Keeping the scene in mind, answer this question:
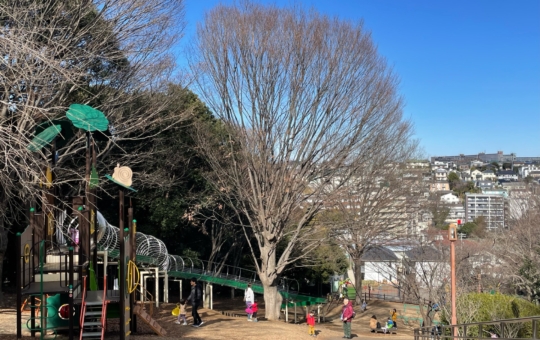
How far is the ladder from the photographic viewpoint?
9625 millimetres

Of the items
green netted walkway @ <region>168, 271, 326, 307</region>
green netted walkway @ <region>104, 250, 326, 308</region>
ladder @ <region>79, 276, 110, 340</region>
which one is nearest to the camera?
ladder @ <region>79, 276, 110, 340</region>

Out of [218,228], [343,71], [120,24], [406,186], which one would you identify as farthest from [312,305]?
[120,24]

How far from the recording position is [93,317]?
10453 millimetres

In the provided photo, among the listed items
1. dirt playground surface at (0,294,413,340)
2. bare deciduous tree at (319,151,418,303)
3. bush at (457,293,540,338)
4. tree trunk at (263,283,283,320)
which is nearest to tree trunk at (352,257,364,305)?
bare deciduous tree at (319,151,418,303)

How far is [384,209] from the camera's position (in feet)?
95.6

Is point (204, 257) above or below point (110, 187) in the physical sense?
below

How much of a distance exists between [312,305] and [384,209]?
21.0 feet

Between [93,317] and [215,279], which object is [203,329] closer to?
[93,317]

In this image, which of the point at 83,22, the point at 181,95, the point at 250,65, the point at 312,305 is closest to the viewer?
the point at 83,22

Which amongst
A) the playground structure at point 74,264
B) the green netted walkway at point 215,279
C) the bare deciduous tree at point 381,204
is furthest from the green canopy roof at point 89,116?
the bare deciduous tree at point 381,204

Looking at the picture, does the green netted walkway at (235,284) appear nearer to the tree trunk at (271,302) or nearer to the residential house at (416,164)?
the tree trunk at (271,302)

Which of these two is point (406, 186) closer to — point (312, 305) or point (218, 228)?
point (312, 305)

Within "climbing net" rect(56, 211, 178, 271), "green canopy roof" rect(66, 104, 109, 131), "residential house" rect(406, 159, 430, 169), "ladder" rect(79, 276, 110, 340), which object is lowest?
"ladder" rect(79, 276, 110, 340)

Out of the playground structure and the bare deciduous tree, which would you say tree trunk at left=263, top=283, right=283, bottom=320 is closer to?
the bare deciduous tree
